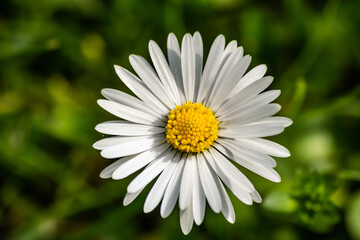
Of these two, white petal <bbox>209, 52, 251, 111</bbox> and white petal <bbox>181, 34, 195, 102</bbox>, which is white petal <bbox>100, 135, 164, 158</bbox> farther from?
white petal <bbox>209, 52, 251, 111</bbox>

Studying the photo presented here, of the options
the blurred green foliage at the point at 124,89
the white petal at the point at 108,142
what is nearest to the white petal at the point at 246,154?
the white petal at the point at 108,142

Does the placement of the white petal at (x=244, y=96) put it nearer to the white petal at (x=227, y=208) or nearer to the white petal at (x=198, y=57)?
the white petal at (x=198, y=57)

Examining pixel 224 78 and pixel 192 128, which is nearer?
pixel 224 78

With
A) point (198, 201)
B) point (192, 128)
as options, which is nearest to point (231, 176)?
point (198, 201)

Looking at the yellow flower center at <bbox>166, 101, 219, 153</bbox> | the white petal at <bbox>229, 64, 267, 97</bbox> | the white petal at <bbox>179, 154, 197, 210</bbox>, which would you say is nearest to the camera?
the white petal at <bbox>179, 154, 197, 210</bbox>

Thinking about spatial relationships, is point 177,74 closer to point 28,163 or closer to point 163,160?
point 163,160

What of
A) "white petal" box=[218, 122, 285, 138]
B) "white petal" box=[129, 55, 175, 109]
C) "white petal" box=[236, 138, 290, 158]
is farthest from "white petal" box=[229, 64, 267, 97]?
"white petal" box=[129, 55, 175, 109]

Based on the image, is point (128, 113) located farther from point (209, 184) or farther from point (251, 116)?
point (251, 116)
